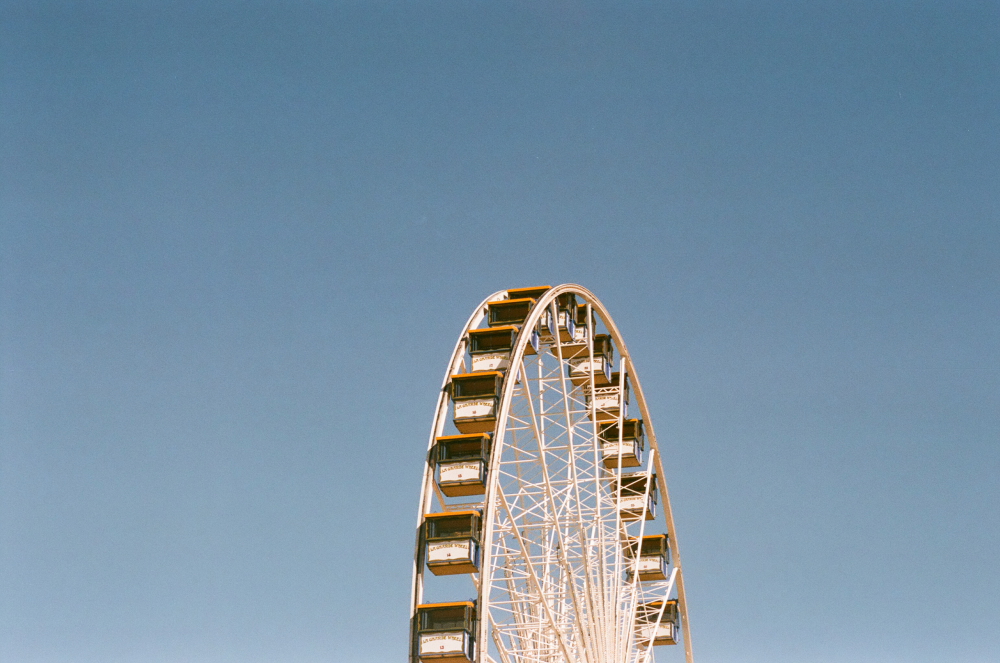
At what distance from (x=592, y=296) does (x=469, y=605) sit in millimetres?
13826

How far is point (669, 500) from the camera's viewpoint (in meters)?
49.5

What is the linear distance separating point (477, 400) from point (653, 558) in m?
13.3

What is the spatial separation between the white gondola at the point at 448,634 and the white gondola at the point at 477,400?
5.96 meters

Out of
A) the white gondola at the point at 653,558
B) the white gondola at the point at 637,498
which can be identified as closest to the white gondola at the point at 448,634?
the white gondola at the point at 637,498

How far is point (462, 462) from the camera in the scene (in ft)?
125

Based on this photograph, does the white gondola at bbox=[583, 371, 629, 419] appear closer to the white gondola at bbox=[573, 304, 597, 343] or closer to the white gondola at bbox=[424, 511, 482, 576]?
the white gondola at bbox=[573, 304, 597, 343]

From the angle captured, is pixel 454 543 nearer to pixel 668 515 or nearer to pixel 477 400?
pixel 477 400

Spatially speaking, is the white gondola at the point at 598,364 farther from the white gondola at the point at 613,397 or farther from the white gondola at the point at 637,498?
the white gondola at the point at 637,498

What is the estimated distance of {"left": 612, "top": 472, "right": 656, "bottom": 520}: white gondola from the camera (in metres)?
47.9

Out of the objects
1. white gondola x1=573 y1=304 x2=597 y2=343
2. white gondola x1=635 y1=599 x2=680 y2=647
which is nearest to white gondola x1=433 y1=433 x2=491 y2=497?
white gondola x1=573 y1=304 x2=597 y2=343

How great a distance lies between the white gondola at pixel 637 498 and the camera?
1885 inches

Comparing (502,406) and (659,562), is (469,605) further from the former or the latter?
(659,562)

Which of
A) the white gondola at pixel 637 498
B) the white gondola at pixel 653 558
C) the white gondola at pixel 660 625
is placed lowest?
the white gondola at pixel 660 625

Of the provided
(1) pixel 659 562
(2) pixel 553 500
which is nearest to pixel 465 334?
(2) pixel 553 500
